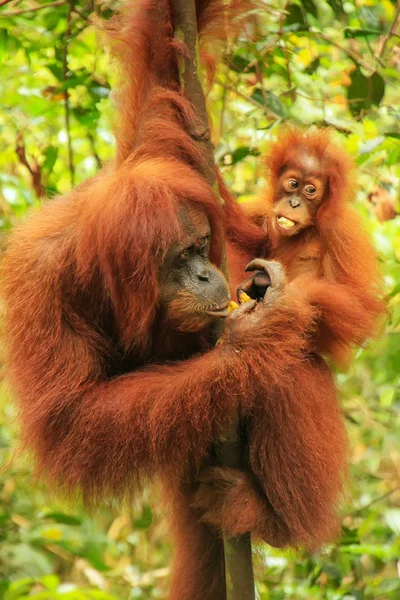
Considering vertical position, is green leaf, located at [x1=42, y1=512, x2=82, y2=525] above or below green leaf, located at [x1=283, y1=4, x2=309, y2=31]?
below

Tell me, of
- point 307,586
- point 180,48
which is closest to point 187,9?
point 180,48

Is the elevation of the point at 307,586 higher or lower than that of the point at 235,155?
lower

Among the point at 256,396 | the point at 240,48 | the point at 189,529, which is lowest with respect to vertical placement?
the point at 189,529

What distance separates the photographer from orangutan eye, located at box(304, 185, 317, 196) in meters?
3.29

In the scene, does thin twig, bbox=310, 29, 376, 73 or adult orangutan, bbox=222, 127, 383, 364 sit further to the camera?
thin twig, bbox=310, 29, 376, 73

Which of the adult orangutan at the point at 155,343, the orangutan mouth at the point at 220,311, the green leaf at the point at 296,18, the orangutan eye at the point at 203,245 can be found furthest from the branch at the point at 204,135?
the green leaf at the point at 296,18

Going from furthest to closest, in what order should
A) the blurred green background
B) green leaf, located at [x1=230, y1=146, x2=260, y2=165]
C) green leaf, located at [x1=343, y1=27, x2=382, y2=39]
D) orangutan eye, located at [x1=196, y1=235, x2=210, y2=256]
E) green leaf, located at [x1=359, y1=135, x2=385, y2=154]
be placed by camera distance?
green leaf, located at [x1=230, y1=146, x2=260, y2=165], the blurred green background, green leaf, located at [x1=343, y1=27, x2=382, y2=39], green leaf, located at [x1=359, y1=135, x2=385, y2=154], orangutan eye, located at [x1=196, y1=235, x2=210, y2=256]

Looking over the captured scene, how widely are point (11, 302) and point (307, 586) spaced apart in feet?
6.85

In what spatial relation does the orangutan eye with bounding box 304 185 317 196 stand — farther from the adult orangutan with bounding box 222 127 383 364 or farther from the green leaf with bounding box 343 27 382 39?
the green leaf with bounding box 343 27 382 39

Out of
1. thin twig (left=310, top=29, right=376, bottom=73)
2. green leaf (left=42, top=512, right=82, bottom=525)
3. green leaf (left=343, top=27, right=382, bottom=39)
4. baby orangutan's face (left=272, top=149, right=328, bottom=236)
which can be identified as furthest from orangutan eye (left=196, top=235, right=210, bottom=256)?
green leaf (left=42, top=512, right=82, bottom=525)

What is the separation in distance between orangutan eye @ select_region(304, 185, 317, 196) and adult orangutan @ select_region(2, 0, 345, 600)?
2.24 ft

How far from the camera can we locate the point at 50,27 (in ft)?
12.8

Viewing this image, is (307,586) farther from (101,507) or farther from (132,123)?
(132,123)

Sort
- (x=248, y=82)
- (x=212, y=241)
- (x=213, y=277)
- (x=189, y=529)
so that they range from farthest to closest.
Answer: (x=248, y=82) → (x=189, y=529) → (x=212, y=241) → (x=213, y=277)
